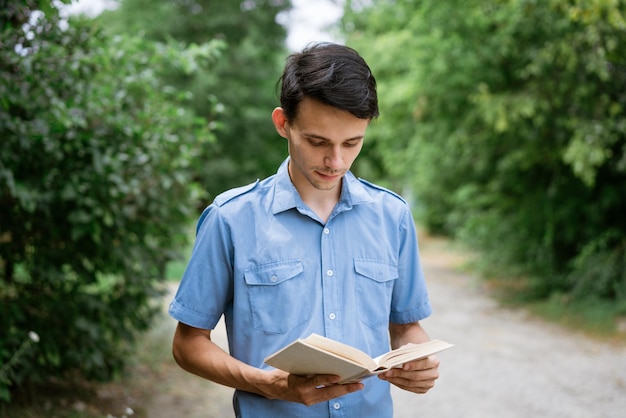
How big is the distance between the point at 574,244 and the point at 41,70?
7881mm

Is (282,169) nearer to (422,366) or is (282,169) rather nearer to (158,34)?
(422,366)

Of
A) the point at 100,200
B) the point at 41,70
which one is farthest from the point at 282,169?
the point at 100,200

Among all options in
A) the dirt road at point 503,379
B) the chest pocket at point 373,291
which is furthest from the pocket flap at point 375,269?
the dirt road at point 503,379

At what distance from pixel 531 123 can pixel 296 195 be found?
7054 mm

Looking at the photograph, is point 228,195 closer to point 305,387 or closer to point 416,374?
point 305,387

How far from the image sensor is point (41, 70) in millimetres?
3531

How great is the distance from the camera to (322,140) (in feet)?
5.98

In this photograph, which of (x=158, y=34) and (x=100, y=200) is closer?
(x=100, y=200)

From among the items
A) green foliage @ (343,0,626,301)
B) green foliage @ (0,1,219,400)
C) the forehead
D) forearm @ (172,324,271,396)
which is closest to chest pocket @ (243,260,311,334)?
forearm @ (172,324,271,396)

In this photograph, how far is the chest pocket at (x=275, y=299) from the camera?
1.82 metres

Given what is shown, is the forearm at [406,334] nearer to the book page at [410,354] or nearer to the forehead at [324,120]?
the book page at [410,354]

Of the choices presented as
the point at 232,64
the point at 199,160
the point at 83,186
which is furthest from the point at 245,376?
the point at 232,64

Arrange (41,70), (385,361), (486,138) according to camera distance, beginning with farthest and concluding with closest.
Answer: (486,138) → (41,70) → (385,361)

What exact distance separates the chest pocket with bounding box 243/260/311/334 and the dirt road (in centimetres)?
337
